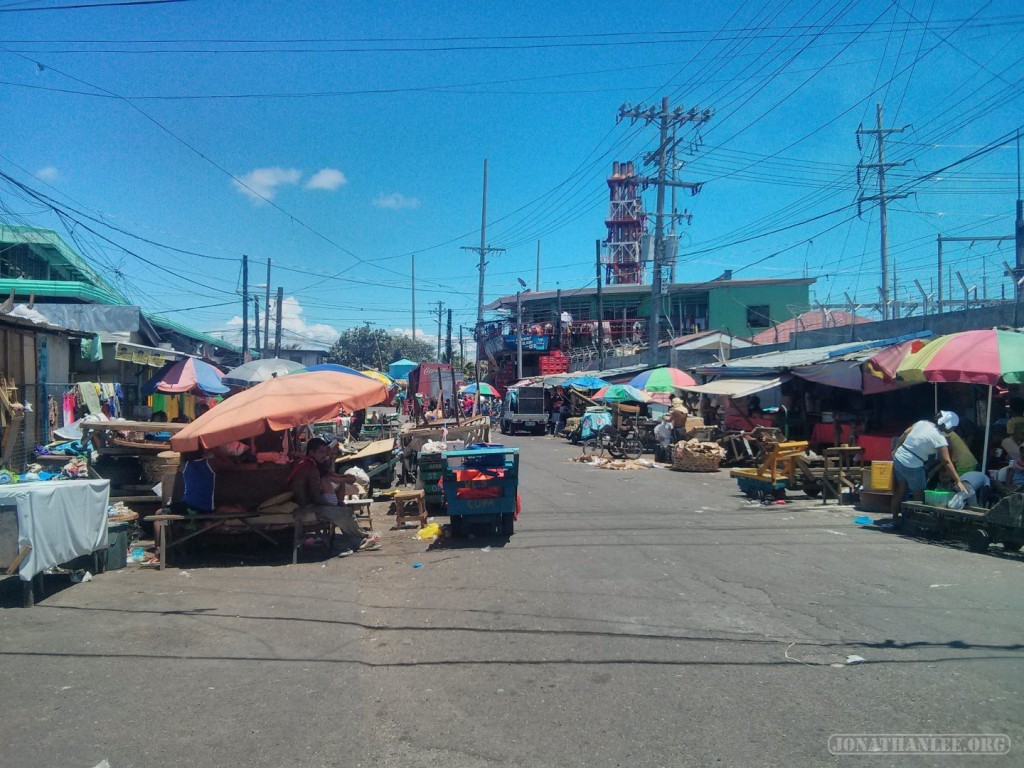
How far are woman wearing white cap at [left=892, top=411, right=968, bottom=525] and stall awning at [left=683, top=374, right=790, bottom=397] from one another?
7.55m

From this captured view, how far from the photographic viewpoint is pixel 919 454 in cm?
1037

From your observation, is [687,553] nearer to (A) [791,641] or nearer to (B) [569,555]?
(B) [569,555]

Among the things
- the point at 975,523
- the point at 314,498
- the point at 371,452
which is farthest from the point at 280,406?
the point at 975,523

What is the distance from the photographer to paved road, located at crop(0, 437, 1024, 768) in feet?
13.7

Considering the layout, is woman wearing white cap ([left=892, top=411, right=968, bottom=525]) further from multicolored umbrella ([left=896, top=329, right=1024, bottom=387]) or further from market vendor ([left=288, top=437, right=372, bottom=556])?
market vendor ([left=288, top=437, right=372, bottom=556])

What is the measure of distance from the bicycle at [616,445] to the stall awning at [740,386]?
12.8 feet

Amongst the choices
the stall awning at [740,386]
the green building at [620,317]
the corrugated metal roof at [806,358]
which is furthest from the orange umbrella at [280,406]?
the green building at [620,317]

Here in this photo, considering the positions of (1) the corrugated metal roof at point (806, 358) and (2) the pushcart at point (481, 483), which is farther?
(1) the corrugated metal roof at point (806, 358)

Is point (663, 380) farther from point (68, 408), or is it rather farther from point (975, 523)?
point (68, 408)

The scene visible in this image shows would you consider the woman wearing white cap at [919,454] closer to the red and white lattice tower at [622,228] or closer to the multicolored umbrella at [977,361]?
the multicolored umbrella at [977,361]

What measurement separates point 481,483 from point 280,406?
9.52 ft

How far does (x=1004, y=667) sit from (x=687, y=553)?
4.23 meters

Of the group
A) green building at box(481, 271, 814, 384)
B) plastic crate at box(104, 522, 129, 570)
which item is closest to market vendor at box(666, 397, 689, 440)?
plastic crate at box(104, 522, 129, 570)

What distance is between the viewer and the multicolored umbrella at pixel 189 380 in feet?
60.5
